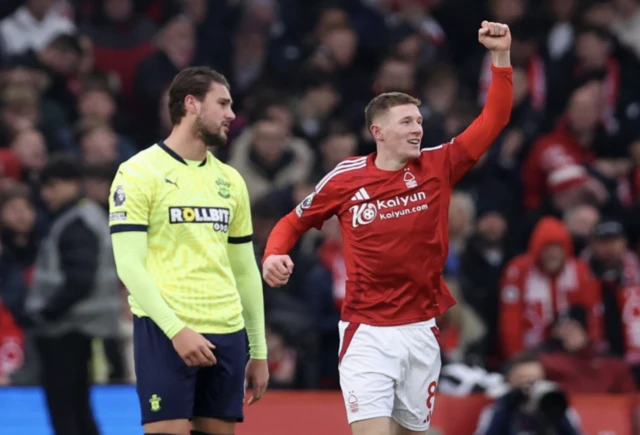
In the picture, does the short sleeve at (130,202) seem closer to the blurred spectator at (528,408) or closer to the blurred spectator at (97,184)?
the blurred spectator at (528,408)

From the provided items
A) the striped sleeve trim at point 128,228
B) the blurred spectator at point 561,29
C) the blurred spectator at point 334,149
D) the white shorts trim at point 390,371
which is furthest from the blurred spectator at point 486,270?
the striped sleeve trim at point 128,228

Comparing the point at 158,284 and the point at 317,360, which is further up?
the point at 158,284

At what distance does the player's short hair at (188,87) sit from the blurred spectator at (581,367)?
195 inches

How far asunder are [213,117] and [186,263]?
75cm

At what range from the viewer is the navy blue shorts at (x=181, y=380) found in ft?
23.4

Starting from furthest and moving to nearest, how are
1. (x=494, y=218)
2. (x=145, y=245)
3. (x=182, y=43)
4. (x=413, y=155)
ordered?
(x=182, y=43) → (x=494, y=218) → (x=413, y=155) → (x=145, y=245)

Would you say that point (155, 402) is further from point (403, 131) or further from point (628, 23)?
point (628, 23)

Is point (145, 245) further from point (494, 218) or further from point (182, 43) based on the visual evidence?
point (182, 43)

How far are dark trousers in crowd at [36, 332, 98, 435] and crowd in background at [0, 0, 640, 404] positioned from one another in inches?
10.6

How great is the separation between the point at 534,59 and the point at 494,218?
9.24 feet

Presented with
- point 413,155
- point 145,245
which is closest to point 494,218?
point 413,155

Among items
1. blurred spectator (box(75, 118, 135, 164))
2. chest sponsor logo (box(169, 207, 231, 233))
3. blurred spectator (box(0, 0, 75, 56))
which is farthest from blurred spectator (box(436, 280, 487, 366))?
blurred spectator (box(0, 0, 75, 56))

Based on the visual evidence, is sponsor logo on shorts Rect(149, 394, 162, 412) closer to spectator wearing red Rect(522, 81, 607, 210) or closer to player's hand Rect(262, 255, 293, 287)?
player's hand Rect(262, 255, 293, 287)

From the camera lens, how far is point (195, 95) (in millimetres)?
7395
